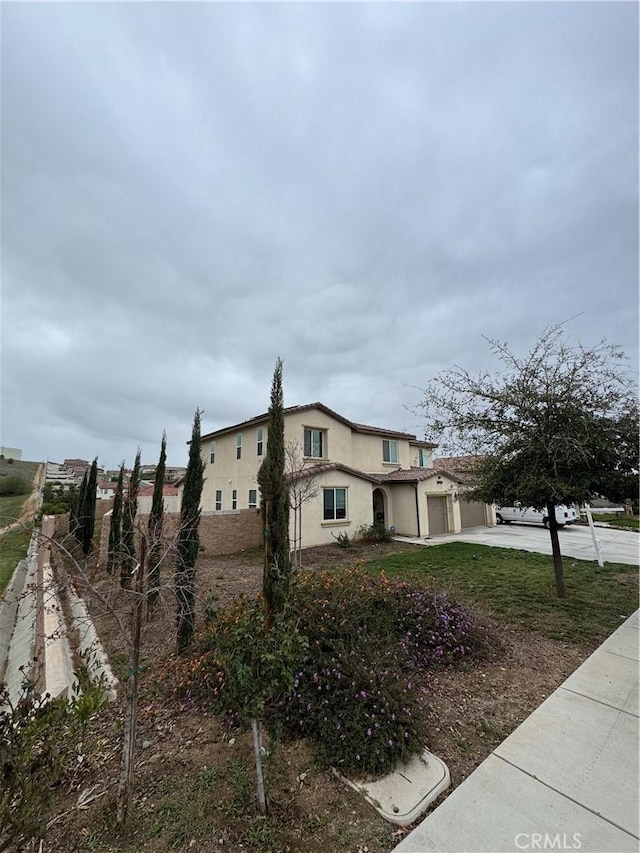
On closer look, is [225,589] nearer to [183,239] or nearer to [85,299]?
[183,239]

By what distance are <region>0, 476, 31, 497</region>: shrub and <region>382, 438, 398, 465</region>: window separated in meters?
39.0

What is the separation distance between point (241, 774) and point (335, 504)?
13.9m

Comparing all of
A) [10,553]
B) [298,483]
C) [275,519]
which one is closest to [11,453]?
[10,553]

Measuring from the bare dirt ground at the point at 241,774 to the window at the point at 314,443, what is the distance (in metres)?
13.2

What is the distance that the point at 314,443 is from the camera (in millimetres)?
18297

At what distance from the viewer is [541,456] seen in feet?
24.1

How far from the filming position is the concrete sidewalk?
2.34 m

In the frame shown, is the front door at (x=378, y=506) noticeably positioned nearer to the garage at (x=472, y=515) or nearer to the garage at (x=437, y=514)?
the garage at (x=437, y=514)

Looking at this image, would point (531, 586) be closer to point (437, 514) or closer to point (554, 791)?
point (554, 791)

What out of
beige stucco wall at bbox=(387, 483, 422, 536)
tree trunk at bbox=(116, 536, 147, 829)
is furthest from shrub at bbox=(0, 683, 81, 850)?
beige stucco wall at bbox=(387, 483, 422, 536)

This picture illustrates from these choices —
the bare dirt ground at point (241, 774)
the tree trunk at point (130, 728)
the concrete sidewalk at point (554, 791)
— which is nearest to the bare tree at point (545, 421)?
the bare dirt ground at point (241, 774)

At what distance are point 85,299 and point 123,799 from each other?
1589cm

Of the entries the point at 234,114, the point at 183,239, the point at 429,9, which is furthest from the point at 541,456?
the point at 183,239

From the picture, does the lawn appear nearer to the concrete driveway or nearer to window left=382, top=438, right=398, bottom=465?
the concrete driveway
